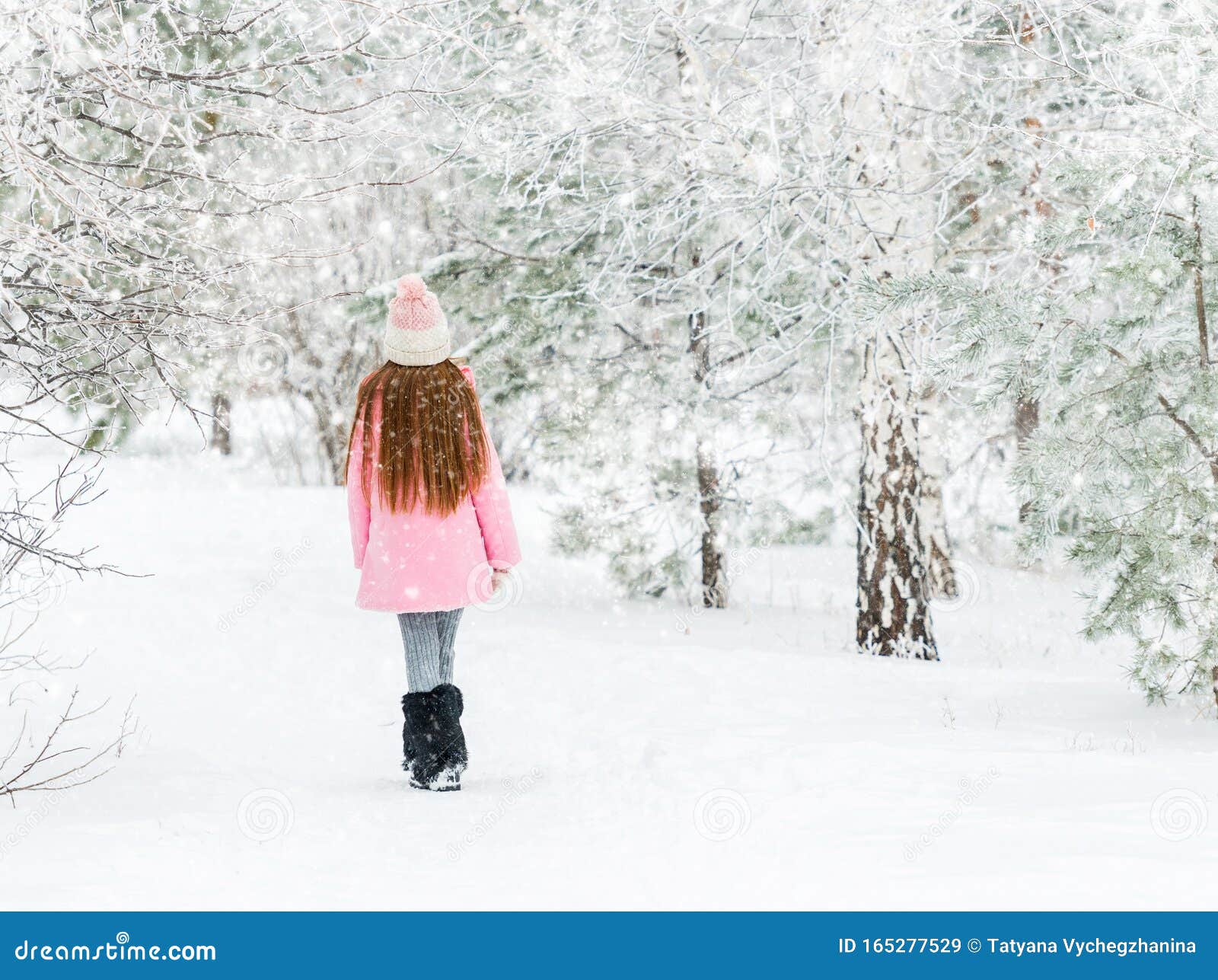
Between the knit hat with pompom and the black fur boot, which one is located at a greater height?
the knit hat with pompom

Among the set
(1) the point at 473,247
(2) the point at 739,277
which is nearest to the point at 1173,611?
(2) the point at 739,277

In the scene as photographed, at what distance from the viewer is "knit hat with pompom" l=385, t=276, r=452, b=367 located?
435 cm

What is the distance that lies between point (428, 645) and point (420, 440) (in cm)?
87

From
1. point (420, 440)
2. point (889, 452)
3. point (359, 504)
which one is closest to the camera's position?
point (420, 440)

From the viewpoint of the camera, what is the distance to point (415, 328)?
4.36 m

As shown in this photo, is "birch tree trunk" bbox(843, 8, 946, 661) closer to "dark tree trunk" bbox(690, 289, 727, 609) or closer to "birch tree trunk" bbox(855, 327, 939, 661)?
"birch tree trunk" bbox(855, 327, 939, 661)

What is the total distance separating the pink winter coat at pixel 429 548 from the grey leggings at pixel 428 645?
16cm

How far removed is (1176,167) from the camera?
4434 mm
